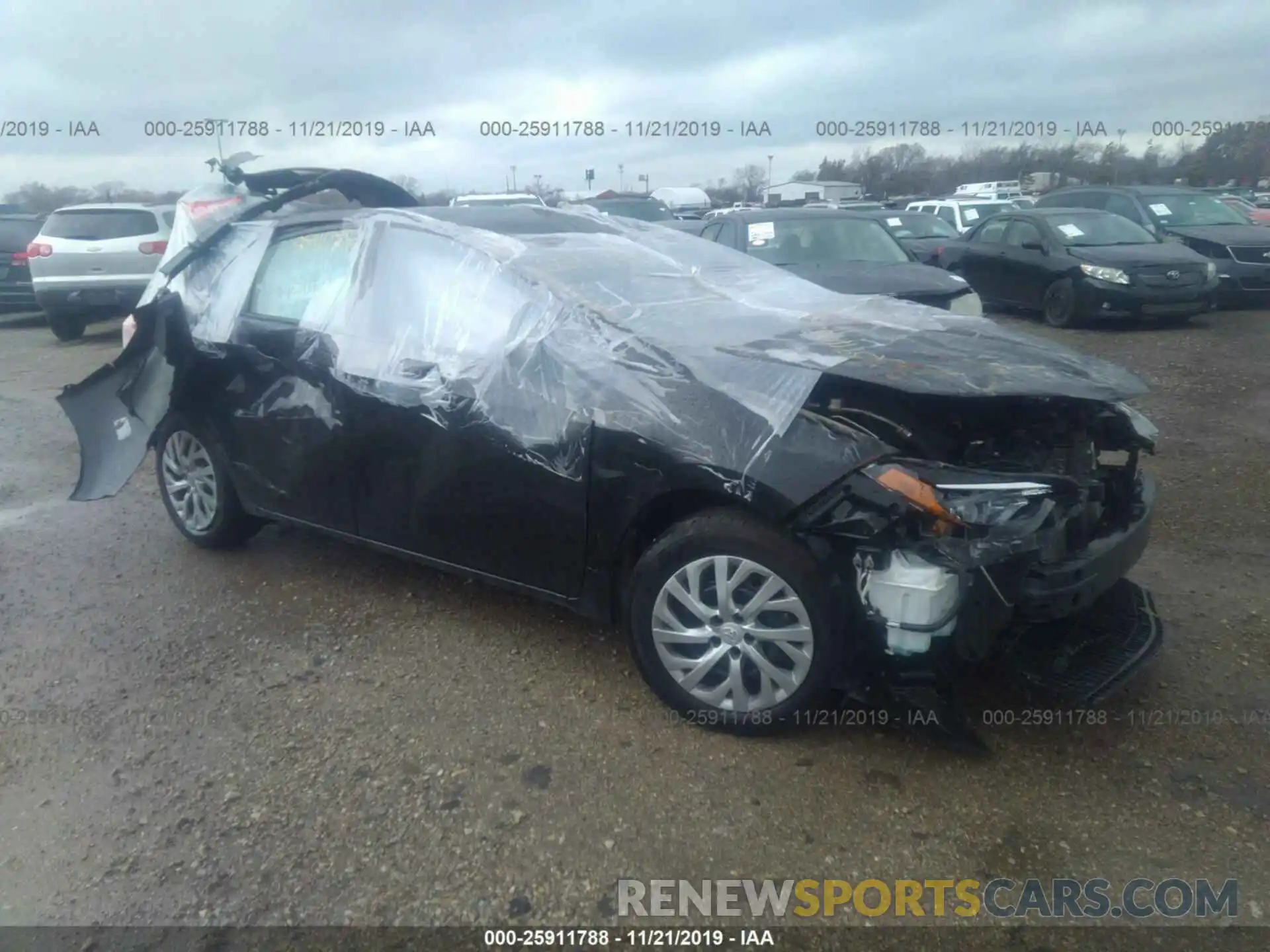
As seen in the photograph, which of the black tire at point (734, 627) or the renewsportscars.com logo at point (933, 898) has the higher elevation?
the black tire at point (734, 627)

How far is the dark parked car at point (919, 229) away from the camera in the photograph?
14.3 metres

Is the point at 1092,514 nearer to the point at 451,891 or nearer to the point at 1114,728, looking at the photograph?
the point at 1114,728

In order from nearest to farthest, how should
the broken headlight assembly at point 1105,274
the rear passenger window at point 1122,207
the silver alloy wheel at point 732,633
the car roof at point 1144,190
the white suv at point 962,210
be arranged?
the silver alloy wheel at point 732,633 < the broken headlight assembly at point 1105,274 < the rear passenger window at point 1122,207 < the car roof at point 1144,190 < the white suv at point 962,210

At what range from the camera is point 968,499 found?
281 cm

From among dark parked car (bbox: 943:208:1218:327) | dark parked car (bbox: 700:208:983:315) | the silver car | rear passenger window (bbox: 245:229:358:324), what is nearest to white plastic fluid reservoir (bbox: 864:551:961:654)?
rear passenger window (bbox: 245:229:358:324)

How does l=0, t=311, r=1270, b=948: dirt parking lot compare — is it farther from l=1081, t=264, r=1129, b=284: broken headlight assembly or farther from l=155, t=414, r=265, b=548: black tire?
l=1081, t=264, r=1129, b=284: broken headlight assembly

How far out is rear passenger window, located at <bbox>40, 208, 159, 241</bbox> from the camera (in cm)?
1209

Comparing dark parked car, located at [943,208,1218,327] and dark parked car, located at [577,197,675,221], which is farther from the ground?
dark parked car, located at [577,197,675,221]

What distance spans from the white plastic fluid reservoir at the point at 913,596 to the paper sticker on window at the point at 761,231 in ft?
20.7

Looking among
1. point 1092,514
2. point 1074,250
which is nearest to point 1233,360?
point 1074,250

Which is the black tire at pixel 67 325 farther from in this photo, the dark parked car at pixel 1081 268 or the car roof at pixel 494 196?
the dark parked car at pixel 1081 268

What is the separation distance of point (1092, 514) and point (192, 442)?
3974mm

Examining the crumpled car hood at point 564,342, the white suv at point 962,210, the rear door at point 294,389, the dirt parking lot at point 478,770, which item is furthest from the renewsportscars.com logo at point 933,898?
the white suv at point 962,210

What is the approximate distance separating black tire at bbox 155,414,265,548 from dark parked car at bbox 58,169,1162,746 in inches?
1.6
